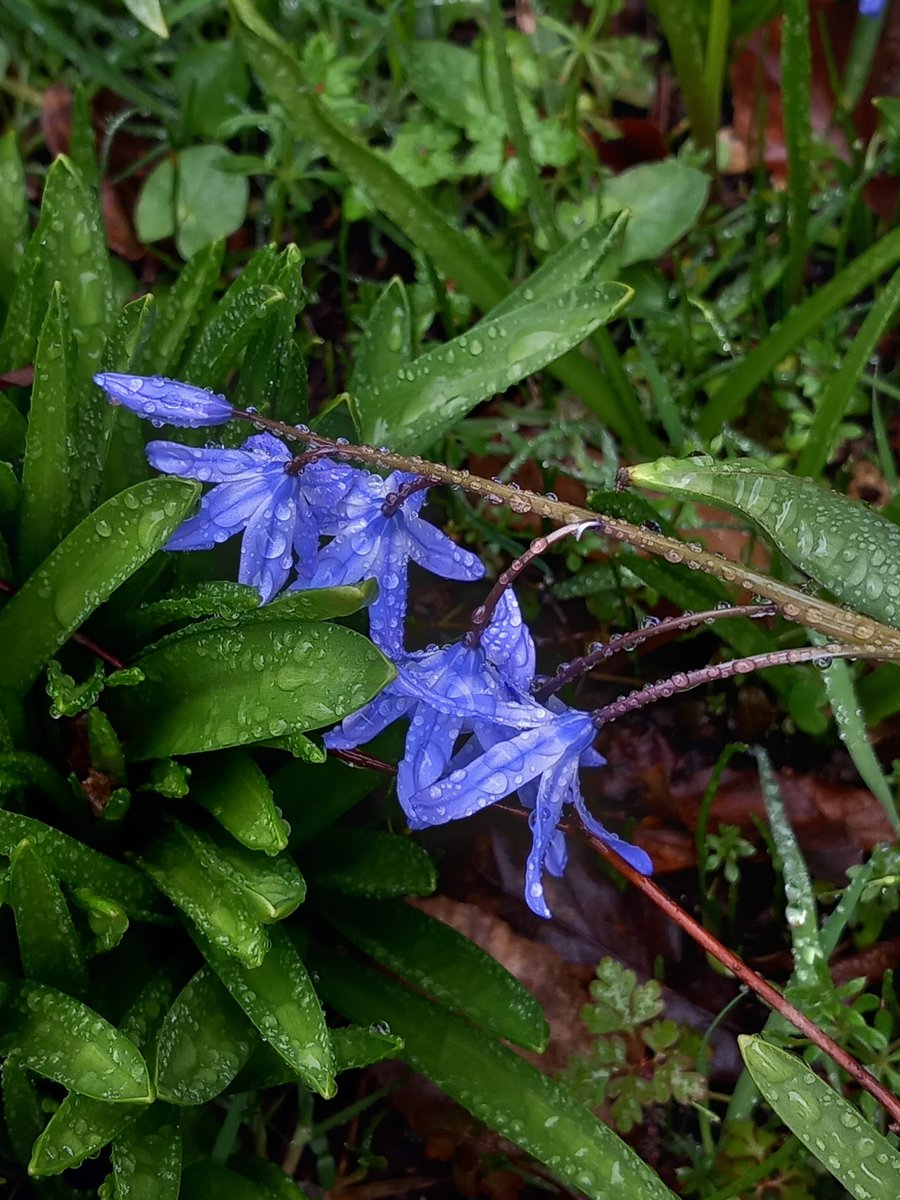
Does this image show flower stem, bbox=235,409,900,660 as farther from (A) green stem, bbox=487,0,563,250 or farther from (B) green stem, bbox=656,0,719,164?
(B) green stem, bbox=656,0,719,164

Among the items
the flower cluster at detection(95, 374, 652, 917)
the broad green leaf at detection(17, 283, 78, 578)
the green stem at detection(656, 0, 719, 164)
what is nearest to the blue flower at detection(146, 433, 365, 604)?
the flower cluster at detection(95, 374, 652, 917)

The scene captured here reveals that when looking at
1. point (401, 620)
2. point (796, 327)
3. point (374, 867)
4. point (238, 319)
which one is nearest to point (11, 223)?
point (238, 319)

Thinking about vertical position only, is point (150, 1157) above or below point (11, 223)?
below

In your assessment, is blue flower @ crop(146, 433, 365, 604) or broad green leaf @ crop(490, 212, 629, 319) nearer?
blue flower @ crop(146, 433, 365, 604)

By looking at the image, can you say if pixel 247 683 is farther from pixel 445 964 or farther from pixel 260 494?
pixel 445 964

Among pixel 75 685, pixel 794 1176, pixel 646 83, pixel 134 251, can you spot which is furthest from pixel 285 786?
pixel 646 83

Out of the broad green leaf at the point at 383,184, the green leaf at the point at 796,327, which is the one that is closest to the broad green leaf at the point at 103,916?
the broad green leaf at the point at 383,184

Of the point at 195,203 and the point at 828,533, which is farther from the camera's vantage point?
the point at 195,203
